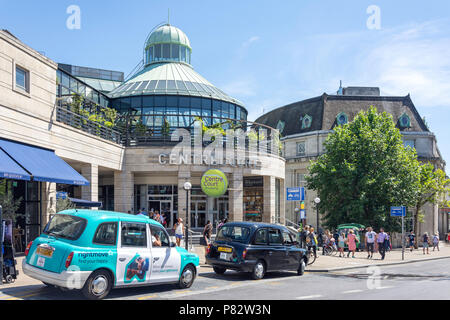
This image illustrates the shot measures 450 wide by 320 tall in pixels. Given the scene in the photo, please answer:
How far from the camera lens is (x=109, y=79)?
176 feet

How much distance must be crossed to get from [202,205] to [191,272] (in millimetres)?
22322

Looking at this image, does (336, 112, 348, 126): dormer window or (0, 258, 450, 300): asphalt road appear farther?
(336, 112, 348, 126): dormer window

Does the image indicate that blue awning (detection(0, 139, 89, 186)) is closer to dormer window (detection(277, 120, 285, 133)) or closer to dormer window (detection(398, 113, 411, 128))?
dormer window (detection(277, 120, 285, 133))

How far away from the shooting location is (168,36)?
154ft

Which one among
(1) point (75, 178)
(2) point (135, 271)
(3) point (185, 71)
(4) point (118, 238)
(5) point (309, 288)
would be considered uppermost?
(3) point (185, 71)

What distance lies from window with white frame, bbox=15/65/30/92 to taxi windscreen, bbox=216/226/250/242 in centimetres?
997

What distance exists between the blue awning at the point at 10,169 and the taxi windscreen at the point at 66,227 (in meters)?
4.88

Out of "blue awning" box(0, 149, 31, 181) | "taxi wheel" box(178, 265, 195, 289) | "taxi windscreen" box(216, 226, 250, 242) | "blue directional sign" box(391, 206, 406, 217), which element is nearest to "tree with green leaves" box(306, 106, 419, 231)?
"blue directional sign" box(391, 206, 406, 217)

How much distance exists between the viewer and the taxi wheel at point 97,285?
9.83m

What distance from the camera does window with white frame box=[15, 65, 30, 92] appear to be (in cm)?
1830

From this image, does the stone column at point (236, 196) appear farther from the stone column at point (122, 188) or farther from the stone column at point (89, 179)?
the stone column at point (89, 179)

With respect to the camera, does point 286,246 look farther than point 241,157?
No
